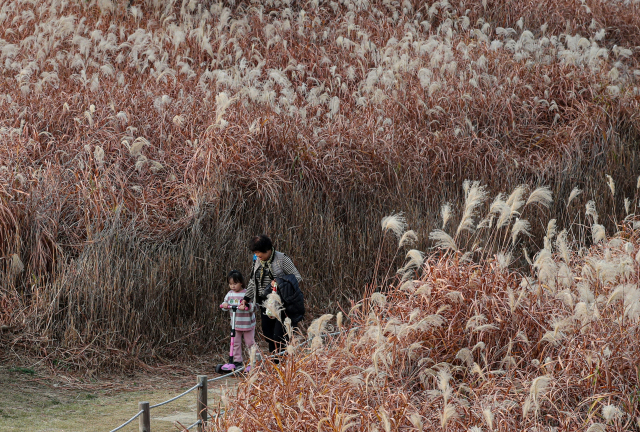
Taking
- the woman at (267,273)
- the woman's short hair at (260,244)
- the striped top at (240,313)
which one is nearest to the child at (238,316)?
the striped top at (240,313)

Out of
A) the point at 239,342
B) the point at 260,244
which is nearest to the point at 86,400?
the point at 239,342

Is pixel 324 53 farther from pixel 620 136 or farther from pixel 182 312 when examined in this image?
pixel 182 312

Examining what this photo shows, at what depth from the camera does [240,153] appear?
352 inches

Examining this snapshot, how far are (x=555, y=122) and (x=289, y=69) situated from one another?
4.31 m

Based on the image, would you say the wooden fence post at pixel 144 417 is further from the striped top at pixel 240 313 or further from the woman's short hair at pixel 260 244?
the striped top at pixel 240 313

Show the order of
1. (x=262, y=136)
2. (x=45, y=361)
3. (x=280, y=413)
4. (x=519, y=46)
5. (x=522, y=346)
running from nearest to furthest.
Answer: (x=280, y=413) → (x=522, y=346) → (x=45, y=361) → (x=262, y=136) → (x=519, y=46)

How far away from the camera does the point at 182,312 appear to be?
7.92m

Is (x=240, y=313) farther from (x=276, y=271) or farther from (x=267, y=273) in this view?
(x=276, y=271)

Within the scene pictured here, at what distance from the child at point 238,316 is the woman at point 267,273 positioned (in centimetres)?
13

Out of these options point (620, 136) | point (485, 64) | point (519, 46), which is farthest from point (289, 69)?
point (620, 136)

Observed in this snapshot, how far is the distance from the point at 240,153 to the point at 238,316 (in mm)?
2473

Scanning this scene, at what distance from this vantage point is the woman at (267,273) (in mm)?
6680

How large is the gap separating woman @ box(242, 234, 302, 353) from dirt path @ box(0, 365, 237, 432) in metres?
0.62

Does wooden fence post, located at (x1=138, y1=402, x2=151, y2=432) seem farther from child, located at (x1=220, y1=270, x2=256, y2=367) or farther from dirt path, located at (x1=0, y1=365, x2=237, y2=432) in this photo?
child, located at (x1=220, y1=270, x2=256, y2=367)
